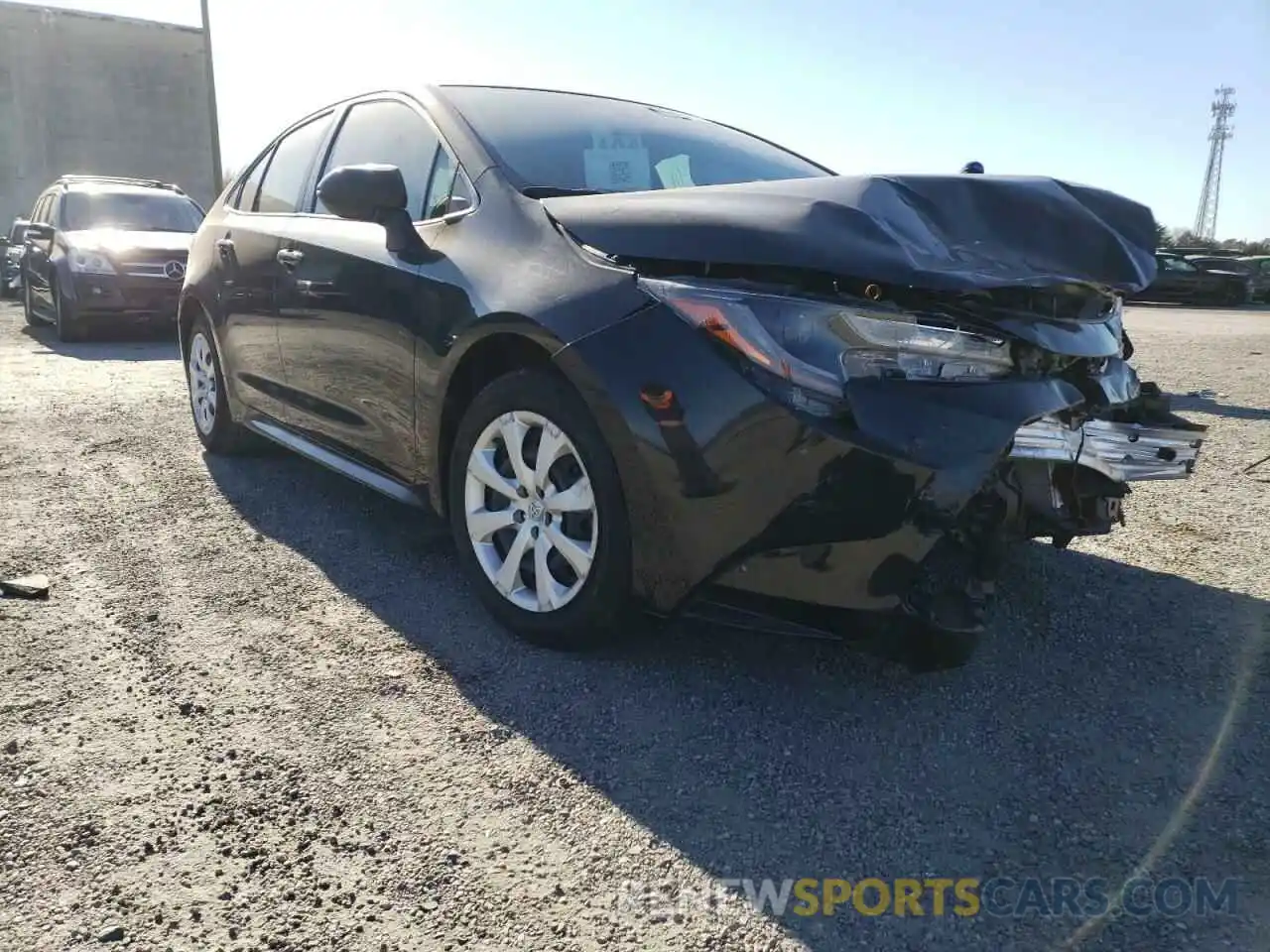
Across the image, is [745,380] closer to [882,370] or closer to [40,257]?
[882,370]

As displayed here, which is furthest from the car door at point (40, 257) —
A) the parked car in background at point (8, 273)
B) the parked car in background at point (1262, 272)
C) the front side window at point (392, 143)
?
the parked car in background at point (1262, 272)

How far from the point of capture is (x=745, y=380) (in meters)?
2.31

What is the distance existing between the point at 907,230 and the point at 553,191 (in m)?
1.23

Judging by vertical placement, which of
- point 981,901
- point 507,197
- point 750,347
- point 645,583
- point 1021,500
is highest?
point 507,197

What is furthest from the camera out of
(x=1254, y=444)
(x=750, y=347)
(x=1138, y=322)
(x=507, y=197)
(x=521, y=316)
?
(x=1138, y=322)

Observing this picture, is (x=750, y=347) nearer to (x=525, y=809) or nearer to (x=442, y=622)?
(x=525, y=809)

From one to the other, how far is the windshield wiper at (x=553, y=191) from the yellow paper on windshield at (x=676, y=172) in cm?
36

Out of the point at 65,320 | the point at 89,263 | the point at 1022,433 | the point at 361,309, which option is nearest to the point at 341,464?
the point at 361,309

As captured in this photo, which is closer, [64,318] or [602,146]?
[602,146]

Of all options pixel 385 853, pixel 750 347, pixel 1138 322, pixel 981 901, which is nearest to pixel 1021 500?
pixel 750 347

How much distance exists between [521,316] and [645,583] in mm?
821

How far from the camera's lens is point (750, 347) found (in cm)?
232

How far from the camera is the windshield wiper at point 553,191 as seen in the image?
307cm

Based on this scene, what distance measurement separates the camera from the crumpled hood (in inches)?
90.4
